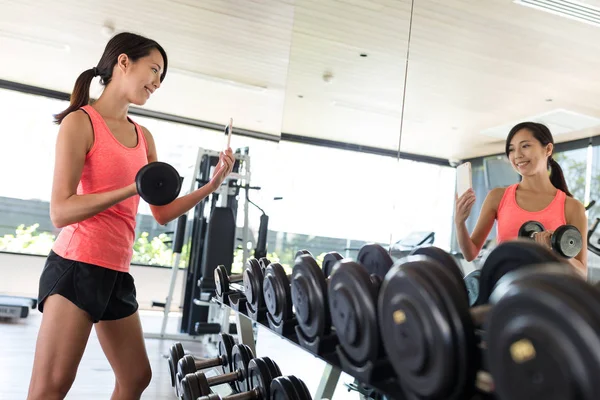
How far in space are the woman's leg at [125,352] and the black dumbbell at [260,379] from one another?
25 cm

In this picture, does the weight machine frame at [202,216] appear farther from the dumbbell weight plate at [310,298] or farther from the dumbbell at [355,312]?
the dumbbell at [355,312]

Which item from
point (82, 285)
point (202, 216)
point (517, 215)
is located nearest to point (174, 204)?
point (82, 285)

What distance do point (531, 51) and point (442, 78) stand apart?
43 centimetres

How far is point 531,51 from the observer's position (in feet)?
6.12

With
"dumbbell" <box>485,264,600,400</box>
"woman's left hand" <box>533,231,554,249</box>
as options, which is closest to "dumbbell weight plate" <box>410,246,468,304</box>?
"dumbbell" <box>485,264,600,400</box>

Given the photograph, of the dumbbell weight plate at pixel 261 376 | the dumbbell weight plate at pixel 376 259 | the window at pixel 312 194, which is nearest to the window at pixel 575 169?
the window at pixel 312 194

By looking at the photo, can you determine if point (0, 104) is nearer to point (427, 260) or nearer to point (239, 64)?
point (239, 64)

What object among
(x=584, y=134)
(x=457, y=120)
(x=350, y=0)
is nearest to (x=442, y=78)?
(x=457, y=120)

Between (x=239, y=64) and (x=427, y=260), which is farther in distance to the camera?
(x=239, y=64)

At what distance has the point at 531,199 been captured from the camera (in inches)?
66.3

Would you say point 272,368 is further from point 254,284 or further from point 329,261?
point 329,261

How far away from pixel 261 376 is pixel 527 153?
1.13m

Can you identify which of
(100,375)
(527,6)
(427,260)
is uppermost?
(527,6)

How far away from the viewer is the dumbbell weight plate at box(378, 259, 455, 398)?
0.74 m
